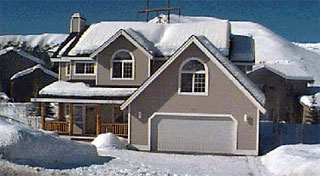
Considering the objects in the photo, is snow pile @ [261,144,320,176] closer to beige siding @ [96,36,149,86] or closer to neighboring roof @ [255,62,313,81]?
beige siding @ [96,36,149,86]

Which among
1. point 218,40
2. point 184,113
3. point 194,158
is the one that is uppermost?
point 218,40

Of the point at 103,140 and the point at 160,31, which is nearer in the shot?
the point at 103,140

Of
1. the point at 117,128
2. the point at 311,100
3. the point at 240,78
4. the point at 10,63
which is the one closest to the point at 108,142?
the point at 117,128

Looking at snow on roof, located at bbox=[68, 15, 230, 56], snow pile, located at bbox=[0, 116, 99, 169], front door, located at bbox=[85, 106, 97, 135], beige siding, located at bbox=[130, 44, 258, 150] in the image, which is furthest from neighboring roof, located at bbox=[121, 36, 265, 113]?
snow pile, located at bbox=[0, 116, 99, 169]

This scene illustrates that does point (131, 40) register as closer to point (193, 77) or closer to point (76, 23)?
point (193, 77)

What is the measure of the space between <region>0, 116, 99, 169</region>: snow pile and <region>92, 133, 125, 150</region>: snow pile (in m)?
3.78

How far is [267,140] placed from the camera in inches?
864

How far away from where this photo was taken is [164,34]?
23.9m

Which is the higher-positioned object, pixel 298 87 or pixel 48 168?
pixel 298 87

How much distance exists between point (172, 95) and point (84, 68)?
6508mm

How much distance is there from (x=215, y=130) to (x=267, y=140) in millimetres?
4765

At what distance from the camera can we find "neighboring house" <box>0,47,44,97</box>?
131 feet

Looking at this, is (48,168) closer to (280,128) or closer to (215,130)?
(215,130)

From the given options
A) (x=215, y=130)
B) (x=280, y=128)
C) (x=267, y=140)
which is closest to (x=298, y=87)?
(x=280, y=128)
